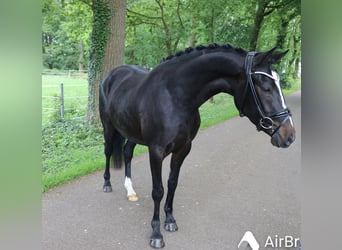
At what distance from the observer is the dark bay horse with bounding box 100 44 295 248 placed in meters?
2.32

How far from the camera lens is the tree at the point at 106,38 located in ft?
20.7

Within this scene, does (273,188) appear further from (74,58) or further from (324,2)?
(74,58)

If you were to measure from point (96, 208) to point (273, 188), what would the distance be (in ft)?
8.16

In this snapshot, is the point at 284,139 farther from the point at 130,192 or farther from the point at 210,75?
the point at 130,192

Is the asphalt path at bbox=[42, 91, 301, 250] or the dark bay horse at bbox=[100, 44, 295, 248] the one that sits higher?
the dark bay horse at bbox=[100, 44, 295, 248]

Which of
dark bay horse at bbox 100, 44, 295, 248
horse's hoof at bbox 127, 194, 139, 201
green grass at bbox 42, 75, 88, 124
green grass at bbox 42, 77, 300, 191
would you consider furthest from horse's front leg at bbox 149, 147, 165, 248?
green grass at bbox 42, 75, 88, 124

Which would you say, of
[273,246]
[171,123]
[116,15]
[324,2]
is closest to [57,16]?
[116,15]

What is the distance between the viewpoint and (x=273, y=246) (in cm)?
291

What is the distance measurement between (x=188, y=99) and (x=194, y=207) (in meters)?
1.61

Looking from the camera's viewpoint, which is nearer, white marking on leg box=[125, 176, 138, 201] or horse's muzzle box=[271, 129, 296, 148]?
horse's muzzle box=[271, 129, 296, 148]

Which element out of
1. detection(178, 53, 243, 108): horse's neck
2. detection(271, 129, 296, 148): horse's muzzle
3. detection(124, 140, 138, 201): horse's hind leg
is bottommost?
detection(124, 140, 138, 201): horse's hind leg

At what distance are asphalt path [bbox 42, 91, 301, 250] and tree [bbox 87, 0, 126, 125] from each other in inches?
79.9

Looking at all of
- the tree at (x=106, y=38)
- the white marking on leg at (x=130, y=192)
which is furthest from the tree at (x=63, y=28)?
the white marking on leg at (x=130, y=192)

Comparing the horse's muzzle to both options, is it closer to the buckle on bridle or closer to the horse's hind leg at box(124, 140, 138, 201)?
the buckle on bridle
